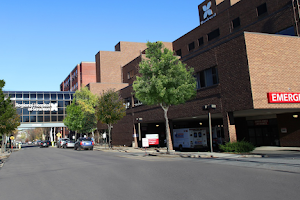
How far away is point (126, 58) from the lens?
62.3 metres

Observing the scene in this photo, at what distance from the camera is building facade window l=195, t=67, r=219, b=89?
23125mm

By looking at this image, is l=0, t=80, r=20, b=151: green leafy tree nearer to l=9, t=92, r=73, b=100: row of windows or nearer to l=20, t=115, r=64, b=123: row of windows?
l=20, t=115, r=64, b=123: row of windows

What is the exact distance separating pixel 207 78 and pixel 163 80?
5.05 meters

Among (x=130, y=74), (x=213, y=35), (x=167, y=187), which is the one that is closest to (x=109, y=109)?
(x=130, y=74)

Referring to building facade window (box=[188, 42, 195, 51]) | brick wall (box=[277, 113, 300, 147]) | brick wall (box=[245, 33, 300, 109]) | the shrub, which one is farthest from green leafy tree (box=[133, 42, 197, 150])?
building facade window (box=[188, 42, 195, 51])

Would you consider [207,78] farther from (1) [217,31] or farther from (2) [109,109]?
(2) [109,109]

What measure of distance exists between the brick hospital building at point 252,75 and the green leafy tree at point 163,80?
2689 millimetres

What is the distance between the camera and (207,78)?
2400 cm

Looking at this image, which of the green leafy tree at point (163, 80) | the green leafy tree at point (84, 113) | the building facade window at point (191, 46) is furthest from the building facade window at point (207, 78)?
the green leafy tree at point (84, 113)

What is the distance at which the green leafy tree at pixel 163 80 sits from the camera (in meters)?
21.4

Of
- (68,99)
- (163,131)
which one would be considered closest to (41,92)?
(68,99)

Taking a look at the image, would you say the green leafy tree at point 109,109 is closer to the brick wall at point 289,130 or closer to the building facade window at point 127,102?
the building facade window at point 127,102

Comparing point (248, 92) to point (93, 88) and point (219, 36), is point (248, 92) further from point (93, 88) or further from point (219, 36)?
point (93, 88)

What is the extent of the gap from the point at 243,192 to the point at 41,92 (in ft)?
217
